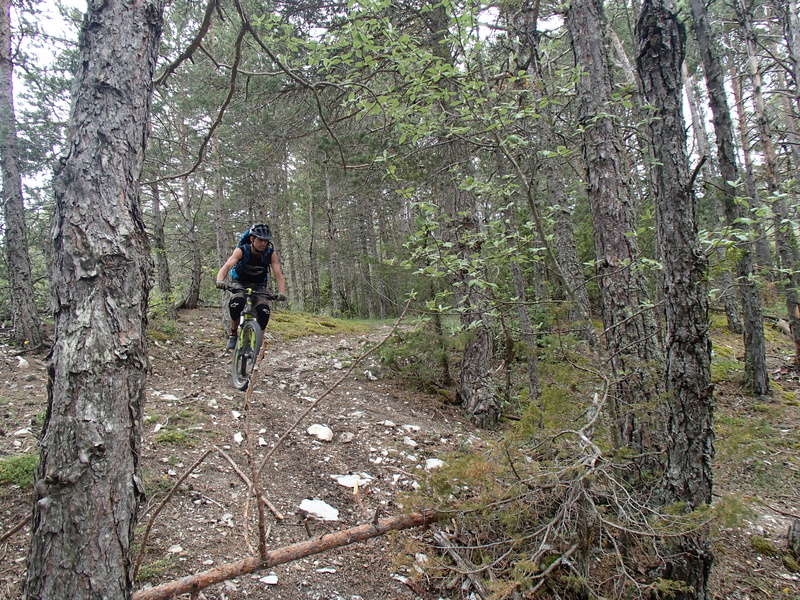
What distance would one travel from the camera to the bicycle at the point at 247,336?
5812 millimetres

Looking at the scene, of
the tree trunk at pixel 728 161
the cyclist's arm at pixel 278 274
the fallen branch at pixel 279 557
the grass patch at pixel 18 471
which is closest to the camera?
the fallen branch at pixel 279 557

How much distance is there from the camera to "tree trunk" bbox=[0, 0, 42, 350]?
676 centimetres

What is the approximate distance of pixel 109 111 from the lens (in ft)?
6.35

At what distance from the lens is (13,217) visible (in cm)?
677

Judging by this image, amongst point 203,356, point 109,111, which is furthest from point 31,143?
point 109,111

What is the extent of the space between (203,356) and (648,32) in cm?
800

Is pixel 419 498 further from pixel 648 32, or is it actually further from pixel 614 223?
pixel 648 32

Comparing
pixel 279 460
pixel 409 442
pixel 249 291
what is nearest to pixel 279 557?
pixel 279 460

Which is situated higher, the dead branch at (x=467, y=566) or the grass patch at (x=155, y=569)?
the grass patch at (x=155, y=569)

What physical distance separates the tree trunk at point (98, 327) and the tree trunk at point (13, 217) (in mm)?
6767

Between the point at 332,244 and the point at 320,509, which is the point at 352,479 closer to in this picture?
the point at 320,509

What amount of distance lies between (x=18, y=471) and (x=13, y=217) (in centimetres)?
566

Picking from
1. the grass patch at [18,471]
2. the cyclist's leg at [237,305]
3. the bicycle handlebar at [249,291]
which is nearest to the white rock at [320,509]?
the grass patch at [18,471]

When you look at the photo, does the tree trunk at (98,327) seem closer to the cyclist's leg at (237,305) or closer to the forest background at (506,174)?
the forest background at (506,174)
